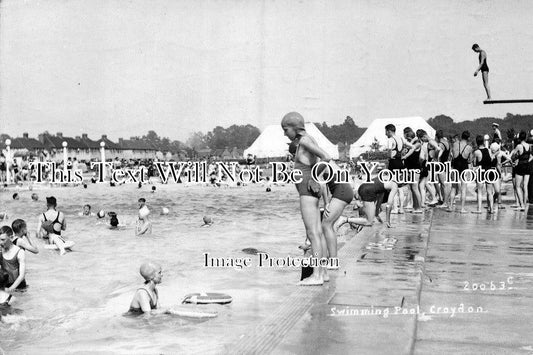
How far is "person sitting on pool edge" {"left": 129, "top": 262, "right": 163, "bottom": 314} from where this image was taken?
6.08m

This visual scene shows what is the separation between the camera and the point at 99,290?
8305 millimetres

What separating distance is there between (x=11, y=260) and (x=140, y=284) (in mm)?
1718

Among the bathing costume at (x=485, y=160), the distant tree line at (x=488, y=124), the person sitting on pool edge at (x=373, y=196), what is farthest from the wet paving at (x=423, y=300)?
the distant tree line at (x=488, y=124)

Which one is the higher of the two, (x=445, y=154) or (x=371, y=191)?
(x=445, y=154)

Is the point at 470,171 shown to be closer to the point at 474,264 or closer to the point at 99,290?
the point at 474,264

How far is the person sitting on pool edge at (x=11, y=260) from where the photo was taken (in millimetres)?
7859

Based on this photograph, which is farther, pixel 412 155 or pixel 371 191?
pixel 412 155

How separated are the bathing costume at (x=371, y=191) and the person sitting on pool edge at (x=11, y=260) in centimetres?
563

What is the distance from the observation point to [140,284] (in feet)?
27.4

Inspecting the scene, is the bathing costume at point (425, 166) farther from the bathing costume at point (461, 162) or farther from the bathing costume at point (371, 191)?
the bathing costume at point (371, 191)

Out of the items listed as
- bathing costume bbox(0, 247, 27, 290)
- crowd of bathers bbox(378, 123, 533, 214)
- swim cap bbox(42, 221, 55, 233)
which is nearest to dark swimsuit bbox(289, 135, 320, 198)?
bathing costume bbox(0, 247, 27, 290)

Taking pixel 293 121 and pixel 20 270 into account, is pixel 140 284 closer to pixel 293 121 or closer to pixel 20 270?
pixel 20 270

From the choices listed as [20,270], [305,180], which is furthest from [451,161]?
[20,270]

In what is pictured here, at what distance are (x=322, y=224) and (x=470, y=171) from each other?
7.32 metres
